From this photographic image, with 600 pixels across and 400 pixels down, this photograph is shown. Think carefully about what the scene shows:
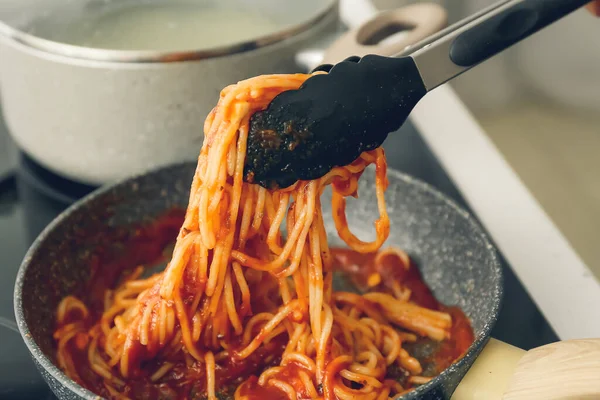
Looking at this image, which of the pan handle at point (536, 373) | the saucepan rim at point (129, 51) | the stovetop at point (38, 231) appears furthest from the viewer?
the saucepan rim at point (129, 51)

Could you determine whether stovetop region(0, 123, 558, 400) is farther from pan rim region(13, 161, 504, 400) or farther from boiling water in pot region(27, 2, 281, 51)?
boiling water in pot region(27, 2, 281, 51)

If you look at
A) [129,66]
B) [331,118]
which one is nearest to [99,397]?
[331,118]

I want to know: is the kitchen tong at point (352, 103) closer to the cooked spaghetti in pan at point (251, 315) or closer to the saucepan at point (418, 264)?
the cooked spaghetti in pan at point (251, 315)

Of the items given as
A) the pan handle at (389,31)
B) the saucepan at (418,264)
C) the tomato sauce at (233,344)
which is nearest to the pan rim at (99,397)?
the saucepan at (418,264)

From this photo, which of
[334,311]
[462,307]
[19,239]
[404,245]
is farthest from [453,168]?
[19,239]

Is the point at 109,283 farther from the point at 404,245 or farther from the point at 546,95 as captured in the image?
the point at 546,95
